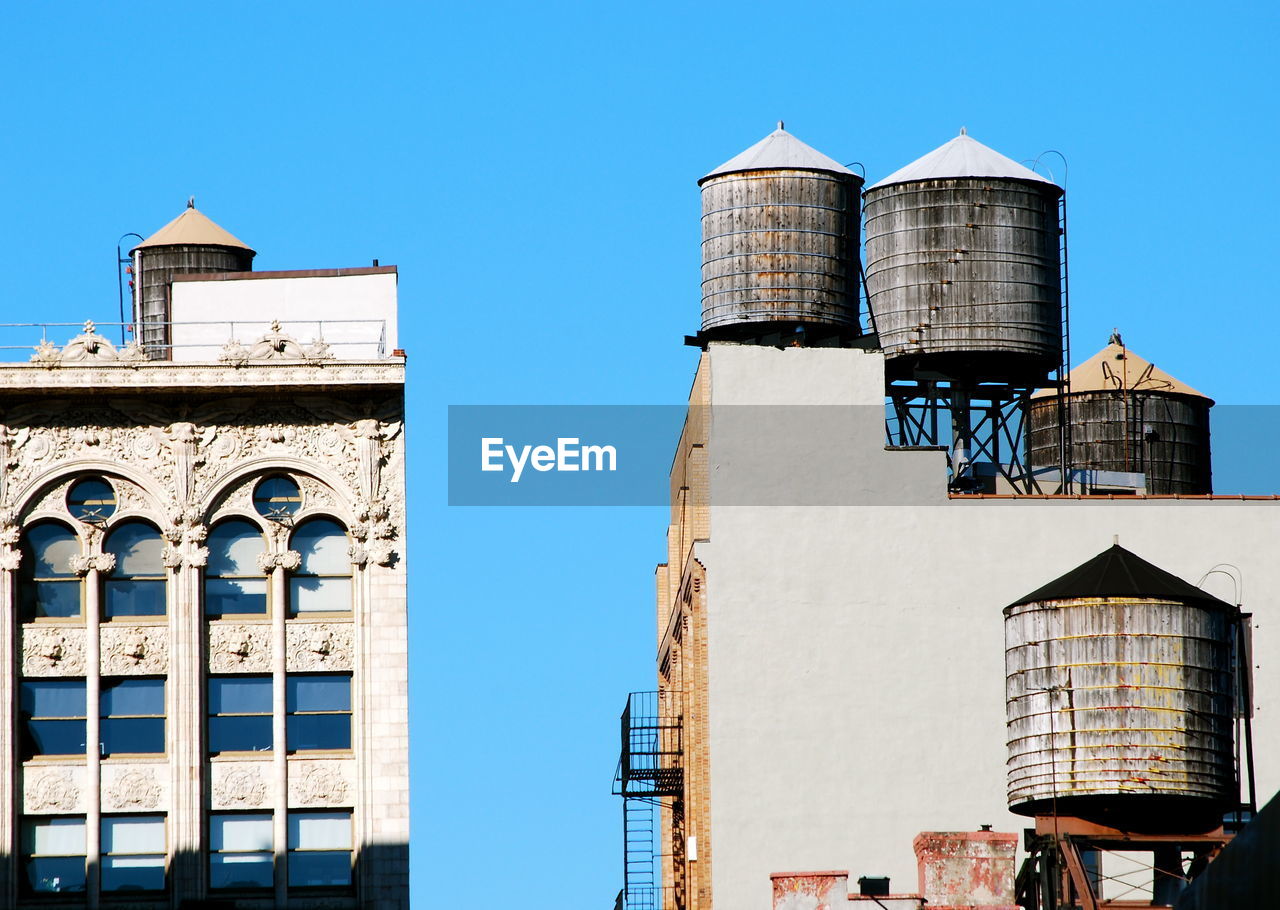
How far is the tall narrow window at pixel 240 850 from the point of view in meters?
46.0

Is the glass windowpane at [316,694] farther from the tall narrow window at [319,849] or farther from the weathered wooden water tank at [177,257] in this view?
the weathered wooden water tank at [177,257]

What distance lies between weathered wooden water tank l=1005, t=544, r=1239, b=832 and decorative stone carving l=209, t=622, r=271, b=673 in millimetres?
13631

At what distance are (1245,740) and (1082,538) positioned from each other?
16.9ft

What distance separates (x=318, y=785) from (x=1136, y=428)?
23.9 metres

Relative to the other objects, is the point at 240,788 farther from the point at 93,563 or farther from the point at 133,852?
the point at 93,563

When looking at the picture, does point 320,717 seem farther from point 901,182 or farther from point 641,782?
point 901,182

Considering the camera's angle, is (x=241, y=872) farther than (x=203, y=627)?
No

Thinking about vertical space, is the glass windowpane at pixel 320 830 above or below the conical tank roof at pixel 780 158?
below

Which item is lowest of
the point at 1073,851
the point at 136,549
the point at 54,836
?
the point at 1073,851

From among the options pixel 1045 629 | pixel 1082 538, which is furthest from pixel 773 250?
pixel 1045 629

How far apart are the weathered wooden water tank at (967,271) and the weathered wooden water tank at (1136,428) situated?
19.4ft


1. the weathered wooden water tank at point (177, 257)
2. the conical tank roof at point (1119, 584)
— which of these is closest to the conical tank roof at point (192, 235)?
the weathered wooden water tank at point (177, 257)

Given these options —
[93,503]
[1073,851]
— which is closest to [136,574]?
[93,503]

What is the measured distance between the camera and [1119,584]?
43.7 metres
